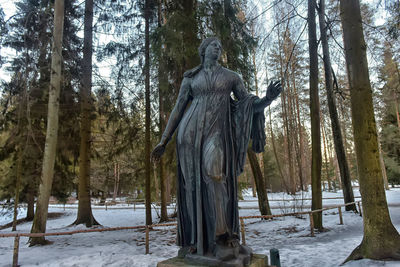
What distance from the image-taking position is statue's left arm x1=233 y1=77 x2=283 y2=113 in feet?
8.08

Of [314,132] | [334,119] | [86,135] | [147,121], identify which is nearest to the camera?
[314,132]

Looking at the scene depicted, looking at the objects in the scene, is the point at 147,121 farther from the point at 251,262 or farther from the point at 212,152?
the point at 251,262

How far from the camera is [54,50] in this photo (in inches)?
350

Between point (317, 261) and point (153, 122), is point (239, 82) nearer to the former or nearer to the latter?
point (317, 261)

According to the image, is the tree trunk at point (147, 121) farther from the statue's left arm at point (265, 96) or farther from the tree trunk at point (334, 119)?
the statue's left arm at point (265, 96)

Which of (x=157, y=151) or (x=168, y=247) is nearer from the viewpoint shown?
(x=157, y=151)

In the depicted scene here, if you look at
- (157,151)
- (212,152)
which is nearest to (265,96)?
(212,152)

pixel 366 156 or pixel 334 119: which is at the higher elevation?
pixel 334 119

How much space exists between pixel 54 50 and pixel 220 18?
18.6 feet

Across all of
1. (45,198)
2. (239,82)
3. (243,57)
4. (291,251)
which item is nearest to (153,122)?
(243,57)

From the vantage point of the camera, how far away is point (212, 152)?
8.20 ft

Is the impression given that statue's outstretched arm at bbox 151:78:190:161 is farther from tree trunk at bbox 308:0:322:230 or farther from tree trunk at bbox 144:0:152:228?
tree trunk at bbox 144:0:152:228

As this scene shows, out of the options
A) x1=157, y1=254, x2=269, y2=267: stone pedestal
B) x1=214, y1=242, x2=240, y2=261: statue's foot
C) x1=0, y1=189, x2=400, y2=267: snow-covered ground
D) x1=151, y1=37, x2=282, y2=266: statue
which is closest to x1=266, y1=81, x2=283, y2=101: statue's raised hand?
x1=151, y1=37, x2=282, y2=266: statue

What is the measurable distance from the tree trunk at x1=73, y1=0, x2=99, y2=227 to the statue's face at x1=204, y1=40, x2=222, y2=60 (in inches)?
409
